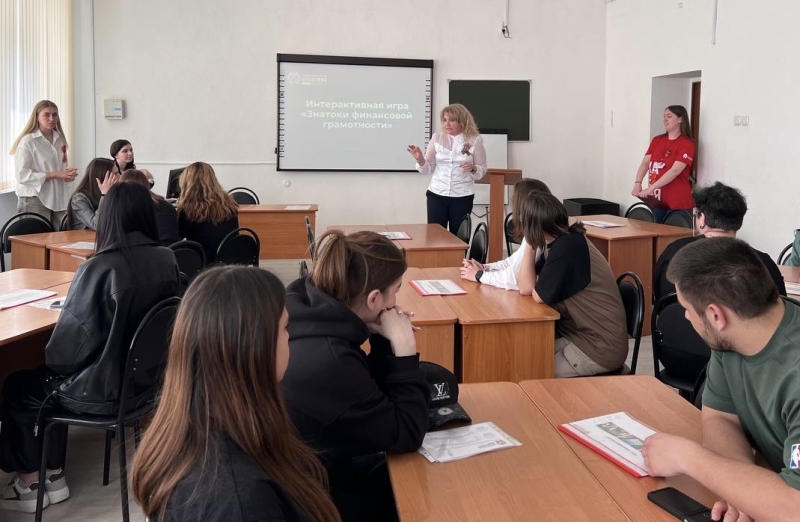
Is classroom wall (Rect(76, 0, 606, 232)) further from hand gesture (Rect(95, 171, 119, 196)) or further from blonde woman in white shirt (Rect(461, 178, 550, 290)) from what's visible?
blonde woman in white shirt (Rect(461, 178, 550, 290))

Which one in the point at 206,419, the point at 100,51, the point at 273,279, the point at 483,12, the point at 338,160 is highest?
the point at 483,12

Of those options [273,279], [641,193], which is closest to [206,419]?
[273,279]

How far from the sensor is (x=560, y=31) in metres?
8.88

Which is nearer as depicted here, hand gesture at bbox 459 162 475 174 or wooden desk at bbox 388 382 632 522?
wooden desk at bbox 388 382 632 522

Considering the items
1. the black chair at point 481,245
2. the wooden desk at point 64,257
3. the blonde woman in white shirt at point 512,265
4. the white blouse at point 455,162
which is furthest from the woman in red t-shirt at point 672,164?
the wooden desk at point 64,257

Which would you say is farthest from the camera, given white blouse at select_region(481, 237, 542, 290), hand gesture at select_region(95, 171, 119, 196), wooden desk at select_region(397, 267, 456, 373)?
hand gesture at select_region(95, 171, 119, 196)

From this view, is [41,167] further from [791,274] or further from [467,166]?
[791,274]

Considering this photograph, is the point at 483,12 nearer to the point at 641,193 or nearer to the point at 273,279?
the point at 641,193

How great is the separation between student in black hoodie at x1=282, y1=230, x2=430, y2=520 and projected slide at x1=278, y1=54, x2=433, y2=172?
6917 millimetres

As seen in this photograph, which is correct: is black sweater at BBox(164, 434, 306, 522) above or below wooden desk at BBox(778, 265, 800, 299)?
below

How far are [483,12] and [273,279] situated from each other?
325 inches

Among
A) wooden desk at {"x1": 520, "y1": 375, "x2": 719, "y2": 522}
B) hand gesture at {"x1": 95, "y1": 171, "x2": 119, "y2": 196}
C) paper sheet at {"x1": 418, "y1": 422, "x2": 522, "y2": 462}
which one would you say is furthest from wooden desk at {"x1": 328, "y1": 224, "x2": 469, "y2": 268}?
paper sheet at {"x1": 418, "y1": 422, "x2": 522, "y2": 462}

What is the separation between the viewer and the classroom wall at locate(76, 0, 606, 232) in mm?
8188

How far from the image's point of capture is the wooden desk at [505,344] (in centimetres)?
294
